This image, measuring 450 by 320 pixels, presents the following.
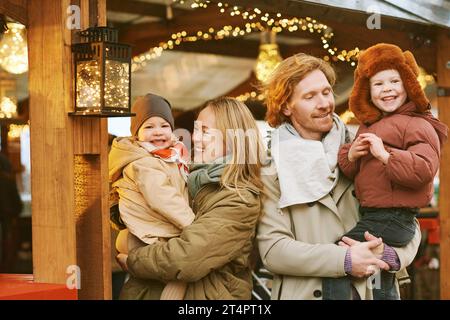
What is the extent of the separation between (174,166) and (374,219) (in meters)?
0.91

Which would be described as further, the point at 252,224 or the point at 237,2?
the point at 237,2

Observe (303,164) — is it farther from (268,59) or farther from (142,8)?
(268,59)

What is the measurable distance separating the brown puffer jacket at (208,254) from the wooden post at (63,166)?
217 millimetres

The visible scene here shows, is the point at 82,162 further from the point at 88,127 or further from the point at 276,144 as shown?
the point at 276,144

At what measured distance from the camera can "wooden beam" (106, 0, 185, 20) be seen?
7781mm

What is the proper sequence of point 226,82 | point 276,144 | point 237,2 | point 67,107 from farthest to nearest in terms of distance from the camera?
point 226,82 < point 237,2 < point 276,144 < point 67,107

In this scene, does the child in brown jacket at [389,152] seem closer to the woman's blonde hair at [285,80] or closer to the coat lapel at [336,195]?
the coat lapel at [336,195]

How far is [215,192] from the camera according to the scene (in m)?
3.73

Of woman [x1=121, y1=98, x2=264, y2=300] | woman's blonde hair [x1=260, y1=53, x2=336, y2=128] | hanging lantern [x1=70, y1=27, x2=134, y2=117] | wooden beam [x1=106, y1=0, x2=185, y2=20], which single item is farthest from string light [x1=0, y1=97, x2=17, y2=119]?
woman's blonde hair [x1=260, y1=53, x2=336, y2=128]

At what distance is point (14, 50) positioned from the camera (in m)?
6.44

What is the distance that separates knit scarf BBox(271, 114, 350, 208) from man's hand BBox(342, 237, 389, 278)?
0.89 feet

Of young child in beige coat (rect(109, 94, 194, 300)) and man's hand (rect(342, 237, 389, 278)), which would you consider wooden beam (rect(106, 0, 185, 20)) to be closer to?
young child in beige coat (rect(109, 94, 194, 300))

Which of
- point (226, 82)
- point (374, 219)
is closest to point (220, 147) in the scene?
point (374, 219)

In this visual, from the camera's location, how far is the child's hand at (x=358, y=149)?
143 inches
